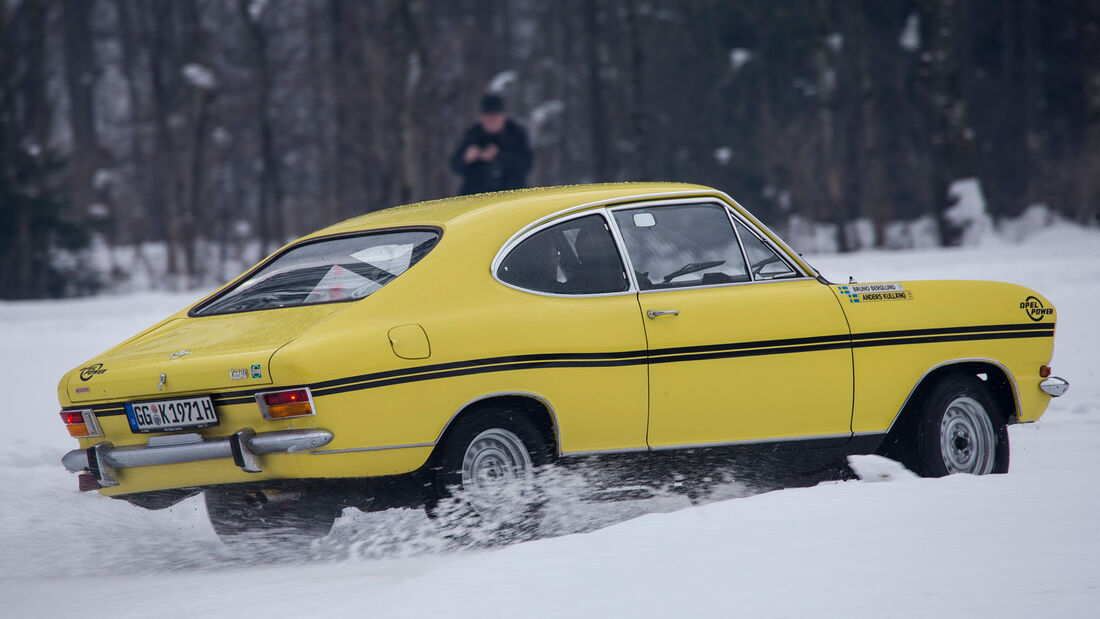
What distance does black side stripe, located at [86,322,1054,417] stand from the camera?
4.40 meters

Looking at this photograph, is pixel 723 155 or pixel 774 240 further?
pixel 723 155

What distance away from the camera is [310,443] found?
14.1 feet

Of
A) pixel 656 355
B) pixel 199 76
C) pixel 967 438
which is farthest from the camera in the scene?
pixel 199 76

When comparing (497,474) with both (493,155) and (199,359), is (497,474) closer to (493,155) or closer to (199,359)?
(199,359)

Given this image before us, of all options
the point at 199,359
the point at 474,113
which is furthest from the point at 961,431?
the point at 474,113

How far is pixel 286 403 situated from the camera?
4.32 m

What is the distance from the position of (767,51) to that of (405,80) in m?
18.5

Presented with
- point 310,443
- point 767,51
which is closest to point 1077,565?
point 310,443

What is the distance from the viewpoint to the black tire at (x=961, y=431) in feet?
18.3

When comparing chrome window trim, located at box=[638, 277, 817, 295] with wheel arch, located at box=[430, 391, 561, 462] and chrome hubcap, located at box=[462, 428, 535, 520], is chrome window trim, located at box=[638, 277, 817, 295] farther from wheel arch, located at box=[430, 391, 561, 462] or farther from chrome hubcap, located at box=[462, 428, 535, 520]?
chrome hubcap, located at box=[462, 428, 535, 520]

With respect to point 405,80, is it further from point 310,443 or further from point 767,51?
point 767,51

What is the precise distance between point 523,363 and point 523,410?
21 cm

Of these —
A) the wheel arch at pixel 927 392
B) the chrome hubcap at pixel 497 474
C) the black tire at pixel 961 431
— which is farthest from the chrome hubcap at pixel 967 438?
the chrome hubcap at pixel 497 474

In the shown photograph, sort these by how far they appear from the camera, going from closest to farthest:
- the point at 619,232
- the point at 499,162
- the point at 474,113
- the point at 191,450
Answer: the point at 191,450 → the point at 619,232 → the point at 499,162 → the point at 474,113
